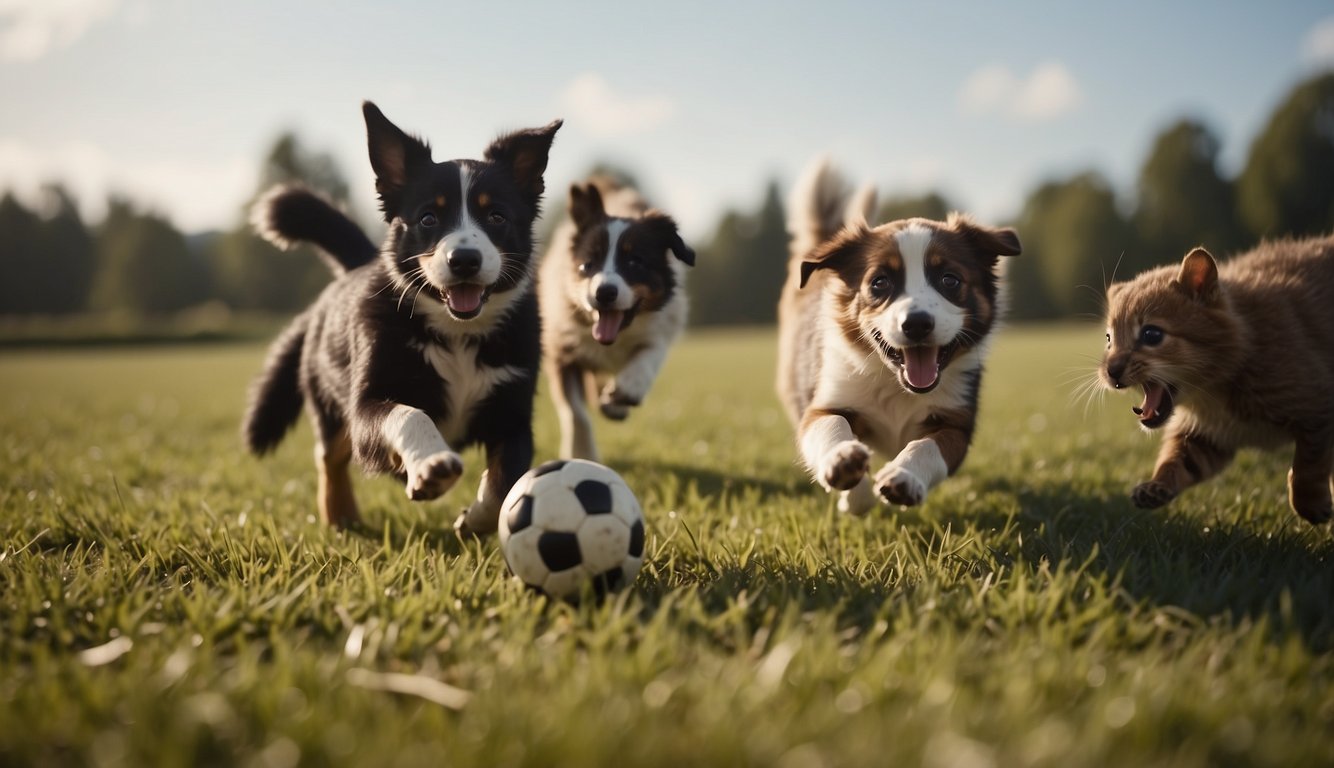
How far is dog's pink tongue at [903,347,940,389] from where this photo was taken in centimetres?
371

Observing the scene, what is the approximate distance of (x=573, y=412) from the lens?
588 cm

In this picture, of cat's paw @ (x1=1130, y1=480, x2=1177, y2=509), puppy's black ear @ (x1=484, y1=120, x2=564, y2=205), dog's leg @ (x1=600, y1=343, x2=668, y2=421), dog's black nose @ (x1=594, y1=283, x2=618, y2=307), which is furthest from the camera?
dog's black nose @ (x1=594, y1=283, x2=618, y2=307)

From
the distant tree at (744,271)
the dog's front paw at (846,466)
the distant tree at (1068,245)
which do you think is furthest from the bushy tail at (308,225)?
the distant tree at (744,271)

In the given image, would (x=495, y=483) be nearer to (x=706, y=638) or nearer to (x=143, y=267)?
(x=706, y=638)

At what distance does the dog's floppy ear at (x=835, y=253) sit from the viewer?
4102 millimetres

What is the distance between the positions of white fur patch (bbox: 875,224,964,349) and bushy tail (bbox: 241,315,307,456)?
3306mm

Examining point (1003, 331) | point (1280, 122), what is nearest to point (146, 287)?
point (1003, 331)

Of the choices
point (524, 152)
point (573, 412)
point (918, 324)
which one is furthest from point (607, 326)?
point (918, 324)

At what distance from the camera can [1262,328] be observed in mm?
3576

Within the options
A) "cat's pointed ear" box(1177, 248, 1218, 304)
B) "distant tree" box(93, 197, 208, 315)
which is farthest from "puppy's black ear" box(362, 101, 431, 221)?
"distant tree" box(93, 197, 208, 315)

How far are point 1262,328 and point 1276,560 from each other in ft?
3.36

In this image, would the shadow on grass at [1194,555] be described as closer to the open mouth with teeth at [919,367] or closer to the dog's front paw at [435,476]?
the open mouth with teeth at [919,367]

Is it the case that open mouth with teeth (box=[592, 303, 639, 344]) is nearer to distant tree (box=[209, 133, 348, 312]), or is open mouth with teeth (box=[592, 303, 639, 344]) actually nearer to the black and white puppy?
the black and white puppy

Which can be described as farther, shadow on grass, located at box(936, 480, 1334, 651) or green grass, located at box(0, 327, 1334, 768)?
shadow on grass, located at box(936, 480, 1334, 651)
